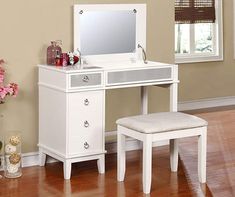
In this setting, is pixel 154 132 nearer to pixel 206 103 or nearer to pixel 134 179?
pixel 134 179

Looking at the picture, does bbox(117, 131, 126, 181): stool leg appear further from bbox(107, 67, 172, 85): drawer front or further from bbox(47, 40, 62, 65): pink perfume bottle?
bbox(47, 40, 62, 65): pink perfume bottle

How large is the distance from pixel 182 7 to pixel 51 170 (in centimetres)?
317

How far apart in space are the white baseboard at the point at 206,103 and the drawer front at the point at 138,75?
2341mm

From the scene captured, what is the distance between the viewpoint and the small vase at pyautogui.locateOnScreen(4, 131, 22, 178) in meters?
4.41

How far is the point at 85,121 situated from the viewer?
174 inches

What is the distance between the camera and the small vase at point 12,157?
4.41 metres

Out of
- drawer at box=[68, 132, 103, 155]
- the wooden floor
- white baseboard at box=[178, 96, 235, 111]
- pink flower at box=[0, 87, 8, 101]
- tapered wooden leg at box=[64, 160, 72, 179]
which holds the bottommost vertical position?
the wooden floor

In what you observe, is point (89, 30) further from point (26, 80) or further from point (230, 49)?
point (230, 49)

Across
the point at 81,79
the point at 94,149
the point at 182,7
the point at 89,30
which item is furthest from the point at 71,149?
the point at 182,7

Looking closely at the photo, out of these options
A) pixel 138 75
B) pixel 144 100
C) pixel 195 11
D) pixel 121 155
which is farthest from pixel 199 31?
pixel 121 155

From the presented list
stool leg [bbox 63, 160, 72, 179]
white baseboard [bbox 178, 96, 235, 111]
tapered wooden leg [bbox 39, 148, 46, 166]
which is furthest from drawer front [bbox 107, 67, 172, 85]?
white baseboard [bbox 178, 96, 235, 111]

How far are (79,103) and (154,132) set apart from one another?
643mm

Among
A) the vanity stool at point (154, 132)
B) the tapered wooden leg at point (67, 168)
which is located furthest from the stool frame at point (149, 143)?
the tapered wooden leg at point (67, 168)

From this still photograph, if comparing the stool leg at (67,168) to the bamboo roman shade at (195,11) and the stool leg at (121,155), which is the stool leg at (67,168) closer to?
the stool leg at (121,155)
